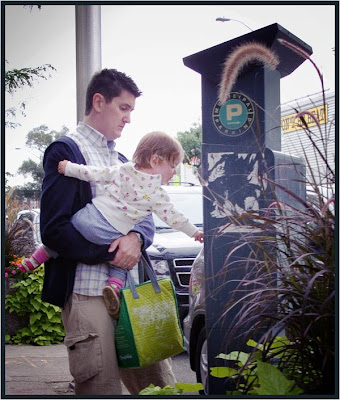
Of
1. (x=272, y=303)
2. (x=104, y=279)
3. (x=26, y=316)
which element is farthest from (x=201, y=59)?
(x=26, y=316)

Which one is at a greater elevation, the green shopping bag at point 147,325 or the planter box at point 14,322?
the green shopping bag at point 147,325

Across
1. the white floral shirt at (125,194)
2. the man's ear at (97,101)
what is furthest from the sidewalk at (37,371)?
the man's ear at (97,101)

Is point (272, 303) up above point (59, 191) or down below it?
below

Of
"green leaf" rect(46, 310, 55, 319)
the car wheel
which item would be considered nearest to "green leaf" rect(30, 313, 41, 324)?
"green leaf" rect(46, 310, 55, 319)

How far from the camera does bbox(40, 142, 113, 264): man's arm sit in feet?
9.78

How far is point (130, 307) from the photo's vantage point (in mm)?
2973

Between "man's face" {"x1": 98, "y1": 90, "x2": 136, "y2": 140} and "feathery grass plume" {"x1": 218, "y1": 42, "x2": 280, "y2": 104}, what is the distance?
18.5 inches

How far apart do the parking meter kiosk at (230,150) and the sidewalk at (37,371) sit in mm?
1295

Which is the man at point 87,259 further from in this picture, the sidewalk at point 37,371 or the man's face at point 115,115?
the sidewalk at point 37,371

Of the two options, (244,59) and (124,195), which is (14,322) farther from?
(244,59)

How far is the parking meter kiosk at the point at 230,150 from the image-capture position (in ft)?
11.1

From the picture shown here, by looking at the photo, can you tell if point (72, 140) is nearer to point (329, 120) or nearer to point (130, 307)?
point (130, 307)

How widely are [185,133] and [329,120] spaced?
1003 mm

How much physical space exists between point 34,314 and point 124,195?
400cm
